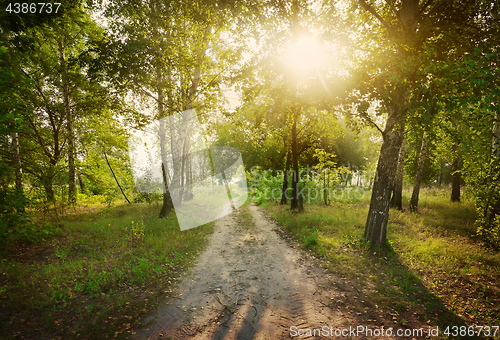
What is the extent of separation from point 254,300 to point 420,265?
5.71 meters

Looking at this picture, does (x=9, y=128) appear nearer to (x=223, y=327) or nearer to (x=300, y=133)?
(x=223, y=327)

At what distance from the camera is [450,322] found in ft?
14.7

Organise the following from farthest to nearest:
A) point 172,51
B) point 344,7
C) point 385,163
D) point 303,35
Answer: point 172,51 → point 344,7 → point 303,35 → point 385,163

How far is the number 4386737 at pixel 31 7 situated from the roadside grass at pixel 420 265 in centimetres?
1253

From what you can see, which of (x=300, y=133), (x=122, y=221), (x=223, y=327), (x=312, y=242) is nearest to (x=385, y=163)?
(x=312, y=242)

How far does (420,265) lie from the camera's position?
7016 millimetres

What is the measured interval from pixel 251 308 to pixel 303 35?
9.65m

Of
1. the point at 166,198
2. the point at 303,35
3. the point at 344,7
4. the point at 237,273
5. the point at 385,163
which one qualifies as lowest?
the point at 237,273

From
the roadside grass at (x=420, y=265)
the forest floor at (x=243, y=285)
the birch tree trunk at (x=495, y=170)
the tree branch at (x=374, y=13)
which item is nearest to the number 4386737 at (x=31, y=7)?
A: the forest floor at (x=243, y=285)

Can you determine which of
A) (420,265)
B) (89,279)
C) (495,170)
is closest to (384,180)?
(420,265)

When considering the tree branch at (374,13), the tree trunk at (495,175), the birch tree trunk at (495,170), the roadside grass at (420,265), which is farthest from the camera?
the birch tree trunk at (495,170)

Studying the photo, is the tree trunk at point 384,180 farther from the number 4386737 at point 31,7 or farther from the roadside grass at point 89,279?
the number 4386737 at point 31,7

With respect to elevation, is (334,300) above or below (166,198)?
below

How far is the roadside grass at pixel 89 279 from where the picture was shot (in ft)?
13.9
